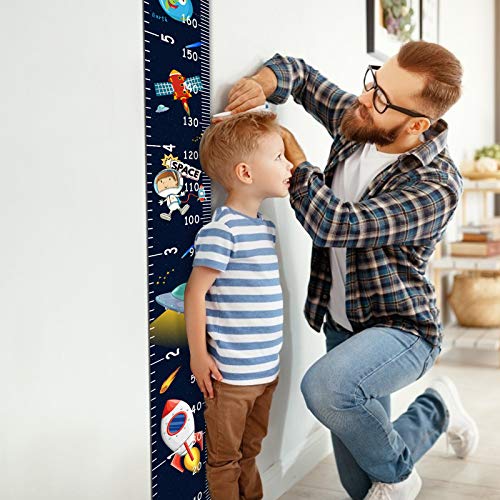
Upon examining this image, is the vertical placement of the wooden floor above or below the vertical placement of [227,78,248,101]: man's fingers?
below

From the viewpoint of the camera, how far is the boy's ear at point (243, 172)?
1.67m

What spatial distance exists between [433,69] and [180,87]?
633 mm

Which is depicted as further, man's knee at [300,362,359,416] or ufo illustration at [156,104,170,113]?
man's knee at [300,362,359,416]

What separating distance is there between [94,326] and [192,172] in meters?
0.46

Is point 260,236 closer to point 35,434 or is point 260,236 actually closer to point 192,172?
point 192,172

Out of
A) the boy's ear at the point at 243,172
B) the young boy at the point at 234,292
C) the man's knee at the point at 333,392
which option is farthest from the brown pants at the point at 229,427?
the boy's ear at the point at 243,172

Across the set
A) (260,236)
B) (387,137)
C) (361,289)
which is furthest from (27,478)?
(387,137)

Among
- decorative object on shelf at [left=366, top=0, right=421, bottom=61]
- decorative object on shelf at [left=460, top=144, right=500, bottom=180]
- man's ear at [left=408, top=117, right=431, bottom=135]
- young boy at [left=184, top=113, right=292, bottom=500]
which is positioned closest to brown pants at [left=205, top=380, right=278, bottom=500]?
young boy at [left=184, top=113, right=292, bottom=500]

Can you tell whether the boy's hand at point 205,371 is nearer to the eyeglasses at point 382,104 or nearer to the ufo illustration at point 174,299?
the ufo illustration at point 174,299

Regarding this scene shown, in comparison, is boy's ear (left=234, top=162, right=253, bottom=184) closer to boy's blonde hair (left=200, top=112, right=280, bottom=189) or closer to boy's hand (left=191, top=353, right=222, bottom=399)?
boy's blonde hair (left=200, top=112, right=280, bottom=189)

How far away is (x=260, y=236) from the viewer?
1710 mm

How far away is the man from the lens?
5.82ft

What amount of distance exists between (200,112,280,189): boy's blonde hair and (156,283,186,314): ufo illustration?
0.26 m

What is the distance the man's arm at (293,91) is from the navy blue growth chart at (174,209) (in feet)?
0.34
